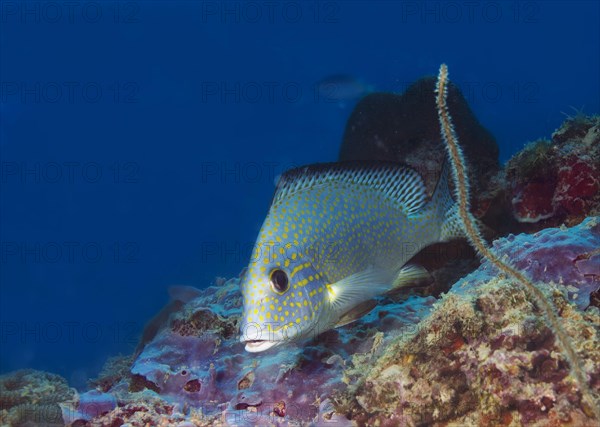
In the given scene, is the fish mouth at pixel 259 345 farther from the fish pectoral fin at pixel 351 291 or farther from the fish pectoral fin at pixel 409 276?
the fish pectoral fin at pixel 409 276

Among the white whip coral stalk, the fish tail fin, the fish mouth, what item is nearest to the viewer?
the white whip coral stalk

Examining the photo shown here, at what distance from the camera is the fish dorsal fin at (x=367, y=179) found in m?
3.29

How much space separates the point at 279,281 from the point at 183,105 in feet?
172

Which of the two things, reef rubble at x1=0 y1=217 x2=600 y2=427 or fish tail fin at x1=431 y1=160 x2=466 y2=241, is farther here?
fish tail fin at x1=431 y1=160 x2=466 y2=241

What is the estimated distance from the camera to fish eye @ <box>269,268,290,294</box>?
2748mm

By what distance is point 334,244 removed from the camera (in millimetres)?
3139

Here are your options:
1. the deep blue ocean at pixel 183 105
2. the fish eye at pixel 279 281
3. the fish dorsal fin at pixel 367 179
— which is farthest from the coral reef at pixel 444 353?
the deep blue ocean at pixel 183 105

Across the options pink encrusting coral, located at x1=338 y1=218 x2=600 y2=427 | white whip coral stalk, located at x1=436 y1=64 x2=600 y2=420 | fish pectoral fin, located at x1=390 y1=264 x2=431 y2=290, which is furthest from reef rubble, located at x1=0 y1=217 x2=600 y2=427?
fish pectoral fin, located at x1=390 y1=264 x2=431 y2=290

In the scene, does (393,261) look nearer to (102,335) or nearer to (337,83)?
(337,83)

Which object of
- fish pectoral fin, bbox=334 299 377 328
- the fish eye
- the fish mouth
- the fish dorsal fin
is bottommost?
the fish mouth

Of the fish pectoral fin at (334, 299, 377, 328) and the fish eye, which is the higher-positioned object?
the fish eye

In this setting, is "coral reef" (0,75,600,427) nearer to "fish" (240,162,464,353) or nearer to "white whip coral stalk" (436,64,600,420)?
"white whip coral stalk" (436,64,600,420)

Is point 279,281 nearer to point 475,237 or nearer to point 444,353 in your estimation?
point 444,353

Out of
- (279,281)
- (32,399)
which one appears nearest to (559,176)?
(279,281)
